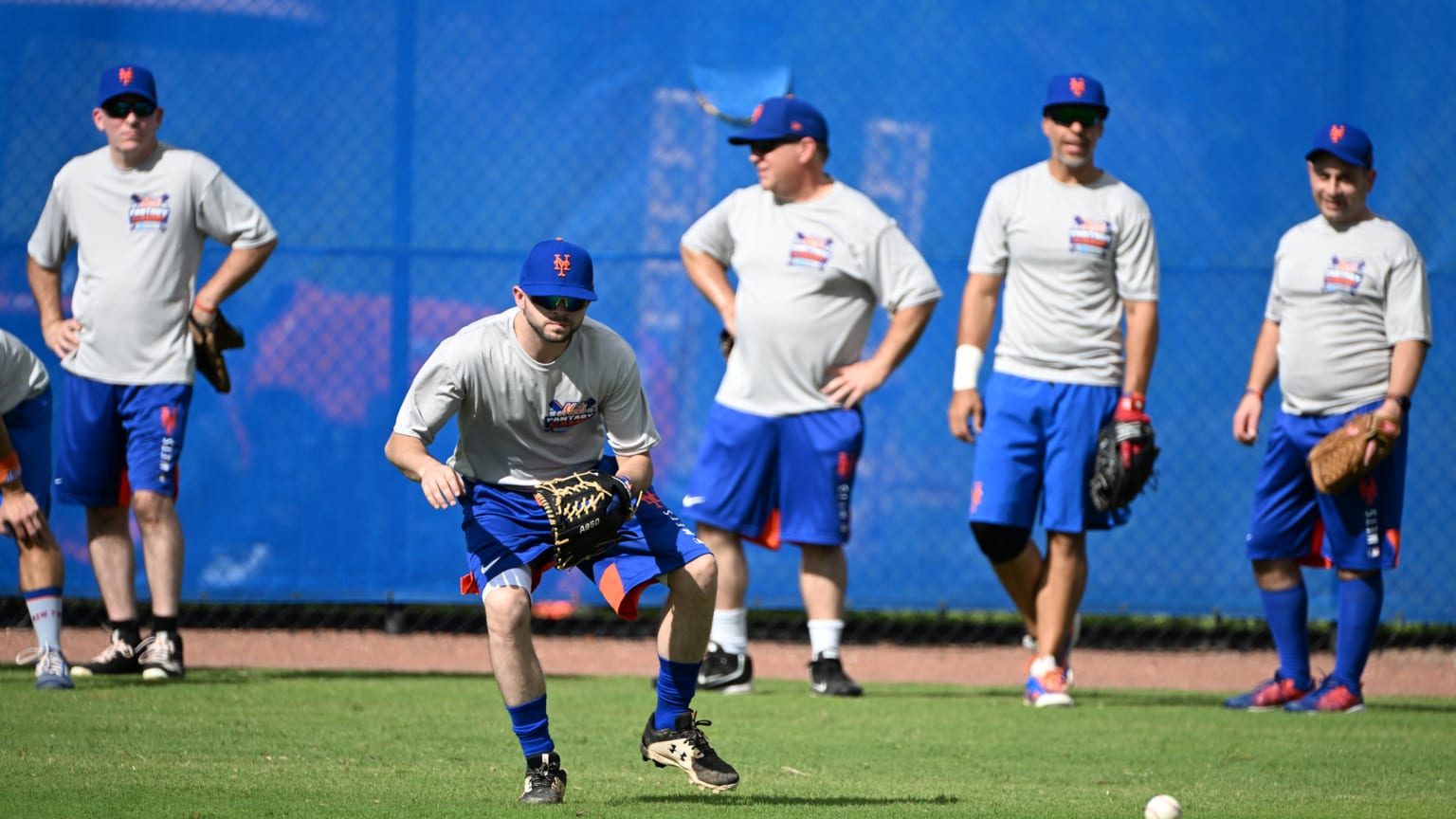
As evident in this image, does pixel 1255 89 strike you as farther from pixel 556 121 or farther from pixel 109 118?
pixel 109 118

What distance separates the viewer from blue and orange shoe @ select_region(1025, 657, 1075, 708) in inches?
282


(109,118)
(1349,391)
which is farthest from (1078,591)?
(109,118)

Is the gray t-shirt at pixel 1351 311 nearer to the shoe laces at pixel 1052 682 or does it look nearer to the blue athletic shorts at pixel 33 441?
the shoe laces at pixel 1052 682

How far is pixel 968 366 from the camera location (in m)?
7.44

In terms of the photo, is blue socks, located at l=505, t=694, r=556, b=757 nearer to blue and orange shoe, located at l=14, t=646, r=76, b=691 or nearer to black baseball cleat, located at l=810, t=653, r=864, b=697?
blue and orange shoe, located at l=14, t=646, r=76, b=691

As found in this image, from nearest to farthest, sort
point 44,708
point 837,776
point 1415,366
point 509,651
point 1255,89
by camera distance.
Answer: point 509,651 → point 837,776 → point 44,708 → point 1415,366 → point 1255,89

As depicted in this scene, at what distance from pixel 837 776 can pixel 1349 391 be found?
3.07 metres

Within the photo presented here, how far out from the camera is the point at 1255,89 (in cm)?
916

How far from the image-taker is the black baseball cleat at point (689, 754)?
4.79 meters

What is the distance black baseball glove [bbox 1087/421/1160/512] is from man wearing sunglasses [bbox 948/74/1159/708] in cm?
6

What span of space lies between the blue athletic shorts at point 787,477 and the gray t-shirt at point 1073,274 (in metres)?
0.77

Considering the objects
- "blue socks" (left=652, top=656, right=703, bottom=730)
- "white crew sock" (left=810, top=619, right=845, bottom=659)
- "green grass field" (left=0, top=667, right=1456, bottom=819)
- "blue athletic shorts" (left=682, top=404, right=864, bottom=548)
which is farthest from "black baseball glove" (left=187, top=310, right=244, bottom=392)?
"blue socks" (left=652, top=656, right=703, bottom=730)

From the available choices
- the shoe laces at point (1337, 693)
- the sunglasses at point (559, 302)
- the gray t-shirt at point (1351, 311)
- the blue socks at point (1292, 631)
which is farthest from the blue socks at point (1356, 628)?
the sunglasses at point (559, 302)

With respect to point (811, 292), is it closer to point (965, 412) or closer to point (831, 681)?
point (965, 412)
